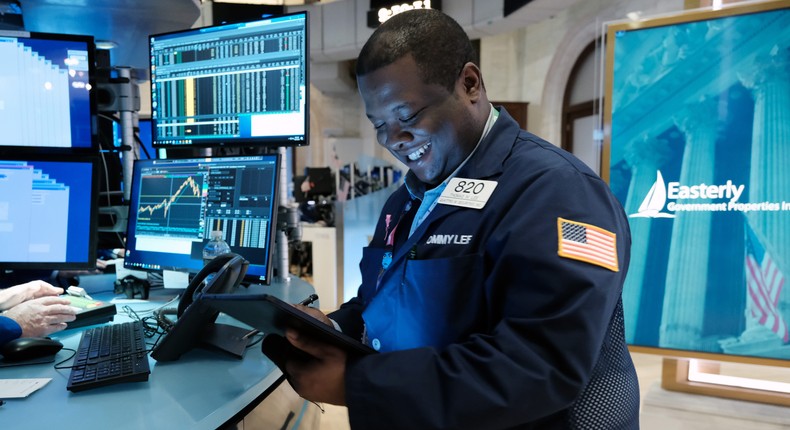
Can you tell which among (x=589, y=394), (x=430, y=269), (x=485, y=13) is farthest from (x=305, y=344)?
(x=485, y=13)

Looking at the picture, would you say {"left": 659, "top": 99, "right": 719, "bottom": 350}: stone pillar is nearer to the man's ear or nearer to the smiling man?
the smiling man

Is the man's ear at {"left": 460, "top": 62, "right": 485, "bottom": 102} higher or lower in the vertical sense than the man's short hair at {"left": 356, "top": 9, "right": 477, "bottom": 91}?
lower

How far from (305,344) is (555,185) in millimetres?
448

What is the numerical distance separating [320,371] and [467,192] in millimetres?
370

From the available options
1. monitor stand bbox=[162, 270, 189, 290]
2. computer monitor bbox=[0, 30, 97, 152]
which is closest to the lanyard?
monitor stand bbox=[162, 270, 189, 290]

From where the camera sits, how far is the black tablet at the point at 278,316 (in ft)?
2.30

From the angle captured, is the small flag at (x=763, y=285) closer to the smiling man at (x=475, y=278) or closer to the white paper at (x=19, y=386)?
the smiling man at (x=475, y=278)

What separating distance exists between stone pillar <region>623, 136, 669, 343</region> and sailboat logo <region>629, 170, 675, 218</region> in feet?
0.06

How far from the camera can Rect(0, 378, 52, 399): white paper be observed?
91cm

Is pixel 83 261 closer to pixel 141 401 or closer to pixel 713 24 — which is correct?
pixel 141 401

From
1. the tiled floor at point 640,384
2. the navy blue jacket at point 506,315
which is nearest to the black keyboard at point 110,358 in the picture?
the navy blue jacket at point 506,315

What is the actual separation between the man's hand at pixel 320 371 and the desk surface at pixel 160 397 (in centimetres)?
19

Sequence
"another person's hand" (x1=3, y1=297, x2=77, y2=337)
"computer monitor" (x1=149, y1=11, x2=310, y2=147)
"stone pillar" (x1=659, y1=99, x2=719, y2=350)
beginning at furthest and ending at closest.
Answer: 1. "stone pillar" (x1=659, y1=99, x2=719, y2=350)
2. "computer monitor" (x1=149, y1=11, x2=310, y2=147)
3. "another person's hand" (x1=3, y1=297, x2=77, y2=337)

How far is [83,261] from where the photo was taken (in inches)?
63.7
